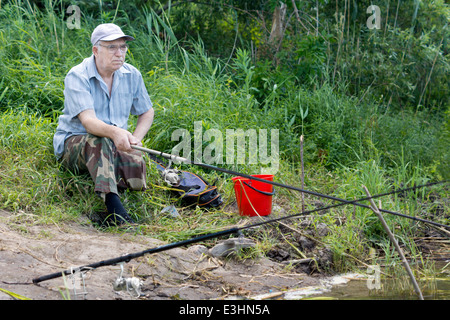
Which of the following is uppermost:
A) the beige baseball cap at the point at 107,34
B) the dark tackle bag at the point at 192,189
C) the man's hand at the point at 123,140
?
the beige baseball cap at the point at 107,34

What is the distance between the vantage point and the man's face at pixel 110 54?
3699 mm

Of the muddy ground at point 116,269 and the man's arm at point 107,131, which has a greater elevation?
the man's arm at point 107,131

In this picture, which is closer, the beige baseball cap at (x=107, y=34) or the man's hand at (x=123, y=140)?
the man's hand at (x=123, y=140)

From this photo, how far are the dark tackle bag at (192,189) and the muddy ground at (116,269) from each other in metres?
0.71

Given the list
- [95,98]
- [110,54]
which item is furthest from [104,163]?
[110,54]

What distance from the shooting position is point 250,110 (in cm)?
541

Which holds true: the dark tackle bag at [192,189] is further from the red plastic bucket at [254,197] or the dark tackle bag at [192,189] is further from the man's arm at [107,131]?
the man's arm at [107,131]

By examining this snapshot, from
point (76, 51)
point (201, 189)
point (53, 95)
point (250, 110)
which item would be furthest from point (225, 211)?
point (76, 51)

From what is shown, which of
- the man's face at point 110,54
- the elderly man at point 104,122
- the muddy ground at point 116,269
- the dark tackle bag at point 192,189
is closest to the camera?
the muddy ground at point 116,269

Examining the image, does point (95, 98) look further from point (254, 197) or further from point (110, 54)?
point (254, 197)

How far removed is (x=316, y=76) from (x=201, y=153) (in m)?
2.15

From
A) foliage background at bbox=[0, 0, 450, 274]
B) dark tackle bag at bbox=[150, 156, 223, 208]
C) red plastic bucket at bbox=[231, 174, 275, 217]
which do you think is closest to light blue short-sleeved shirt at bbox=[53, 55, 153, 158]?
foliage background at bbox=[0, 0, 450, 274]

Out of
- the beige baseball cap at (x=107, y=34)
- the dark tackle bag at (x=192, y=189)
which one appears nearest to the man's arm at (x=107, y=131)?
the beige baseball cap at (x=107, y=34)

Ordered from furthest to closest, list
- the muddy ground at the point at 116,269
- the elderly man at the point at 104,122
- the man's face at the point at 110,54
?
the man's face at the point at 110,54 < the elderly man at the point at 104,122 < the muddy ground at the point at 116,269
